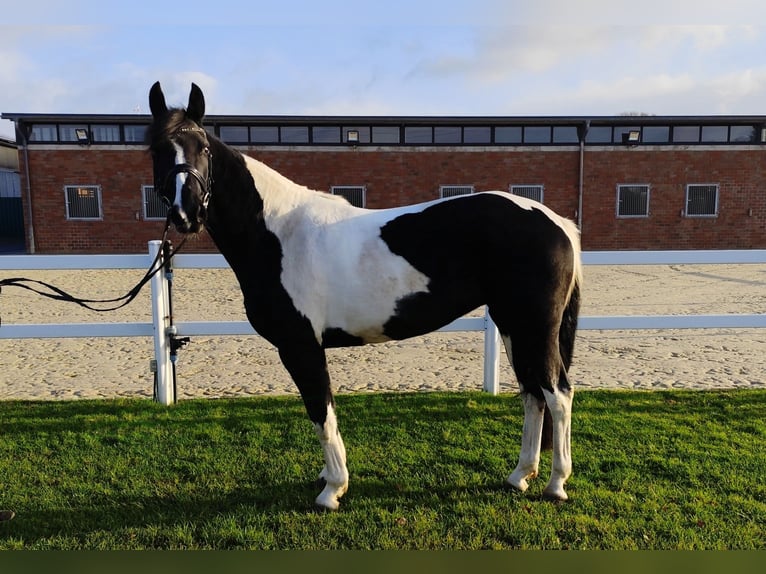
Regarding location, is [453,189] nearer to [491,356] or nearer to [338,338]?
[491,356]

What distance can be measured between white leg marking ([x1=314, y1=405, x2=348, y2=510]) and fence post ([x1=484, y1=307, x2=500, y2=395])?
7.16 feet

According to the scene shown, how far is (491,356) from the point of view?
190 inches

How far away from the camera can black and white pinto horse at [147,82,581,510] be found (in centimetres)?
288

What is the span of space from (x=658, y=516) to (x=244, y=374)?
4260mm

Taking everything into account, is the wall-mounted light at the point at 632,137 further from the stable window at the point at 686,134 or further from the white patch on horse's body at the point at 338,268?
the white patch on horse's body at the point at 338,268

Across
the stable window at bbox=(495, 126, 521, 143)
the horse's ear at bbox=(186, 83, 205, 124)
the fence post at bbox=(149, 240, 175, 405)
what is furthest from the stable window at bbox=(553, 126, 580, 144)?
the horse's ear at bbox=(186, 83, 205, 124)

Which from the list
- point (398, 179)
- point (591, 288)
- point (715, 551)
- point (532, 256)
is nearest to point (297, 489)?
point (532, 256)

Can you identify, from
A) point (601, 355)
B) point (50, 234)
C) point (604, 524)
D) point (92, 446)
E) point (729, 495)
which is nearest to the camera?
point (604, 524)

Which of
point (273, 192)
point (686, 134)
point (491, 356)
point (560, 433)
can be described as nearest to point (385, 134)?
point (686, 134)

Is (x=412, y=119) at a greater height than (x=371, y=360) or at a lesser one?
greater

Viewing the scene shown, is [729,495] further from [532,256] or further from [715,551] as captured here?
[532,256]

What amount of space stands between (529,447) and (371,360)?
3270mm

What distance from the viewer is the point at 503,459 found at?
3.57 metres

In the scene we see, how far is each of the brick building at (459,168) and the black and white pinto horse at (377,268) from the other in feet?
54.0
